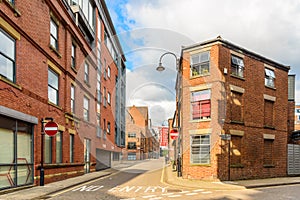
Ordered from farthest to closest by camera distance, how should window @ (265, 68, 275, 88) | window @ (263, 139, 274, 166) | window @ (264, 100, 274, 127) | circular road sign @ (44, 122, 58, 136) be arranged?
window @ (265, 68, 275, 88) → window @ (264, 100, 274, 127) → window @ (263, 139, 274, 166) → circular road sign @ (44, 122, 58, 136)

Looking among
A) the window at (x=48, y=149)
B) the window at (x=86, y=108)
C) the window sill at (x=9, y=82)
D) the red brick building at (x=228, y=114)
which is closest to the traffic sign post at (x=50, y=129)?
the window at (x=48, y=149)

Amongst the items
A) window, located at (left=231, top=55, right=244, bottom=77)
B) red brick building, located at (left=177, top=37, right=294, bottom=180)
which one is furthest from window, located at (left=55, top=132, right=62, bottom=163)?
window, located at (left=231, top=55, right=244, bottom=77)

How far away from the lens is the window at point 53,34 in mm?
16516

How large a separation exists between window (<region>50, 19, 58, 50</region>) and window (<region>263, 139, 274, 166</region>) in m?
15.2

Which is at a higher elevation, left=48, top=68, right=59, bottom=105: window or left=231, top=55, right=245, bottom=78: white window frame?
left=231, top=55, right=245, bottom=78: white window frame

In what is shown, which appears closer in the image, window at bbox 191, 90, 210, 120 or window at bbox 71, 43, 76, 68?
window at bbox 191, 90, 210, 120

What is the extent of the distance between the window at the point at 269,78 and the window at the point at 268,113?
1.26m

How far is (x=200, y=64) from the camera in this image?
61.4ft

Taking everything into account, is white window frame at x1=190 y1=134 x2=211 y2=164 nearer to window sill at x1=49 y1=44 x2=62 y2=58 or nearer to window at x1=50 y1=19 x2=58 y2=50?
window sill at x1=49 y1=44 x2=62 y2=58

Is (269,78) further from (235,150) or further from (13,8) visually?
(13,8)

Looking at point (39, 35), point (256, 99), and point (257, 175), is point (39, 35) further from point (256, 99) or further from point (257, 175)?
point (257, 175)

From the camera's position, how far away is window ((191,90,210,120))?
18.2 m

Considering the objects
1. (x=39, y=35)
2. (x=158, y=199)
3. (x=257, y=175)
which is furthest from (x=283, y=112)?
(x=39, y=35)

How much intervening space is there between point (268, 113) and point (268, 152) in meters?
2.71
